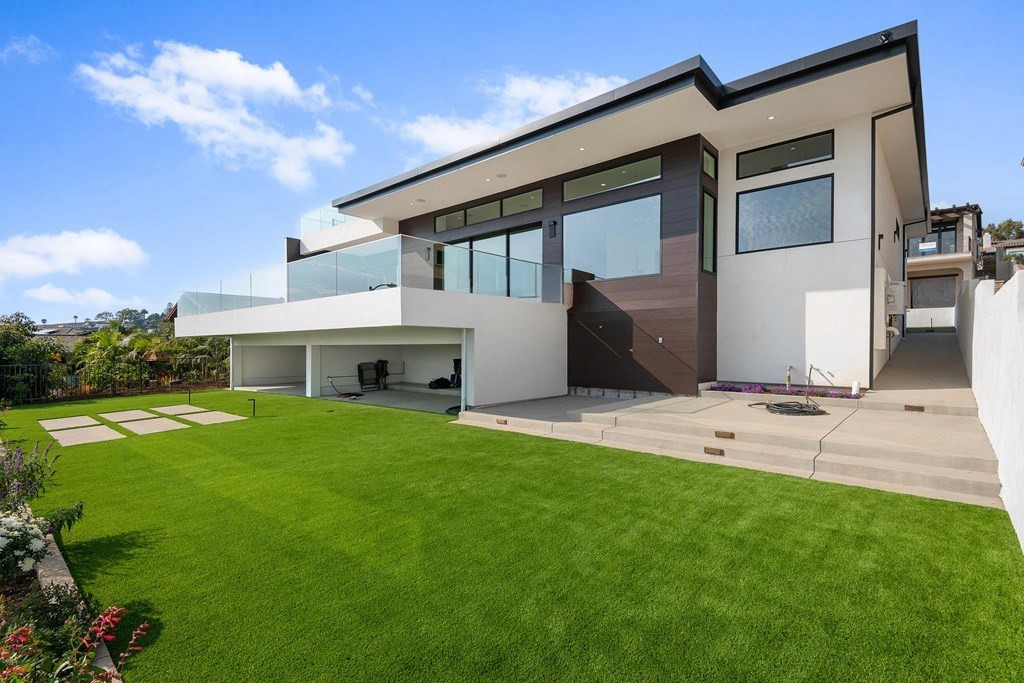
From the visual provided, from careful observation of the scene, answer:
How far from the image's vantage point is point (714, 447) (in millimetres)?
6121

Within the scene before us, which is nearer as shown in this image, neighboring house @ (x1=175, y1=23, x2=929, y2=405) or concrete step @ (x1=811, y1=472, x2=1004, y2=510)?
concrete step @ (x1=811, y1=472, x2=1004, y2=510)

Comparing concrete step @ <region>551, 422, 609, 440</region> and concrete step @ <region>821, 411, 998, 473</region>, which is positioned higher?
concrete step @ <region>821, 411, 998, 473</region>

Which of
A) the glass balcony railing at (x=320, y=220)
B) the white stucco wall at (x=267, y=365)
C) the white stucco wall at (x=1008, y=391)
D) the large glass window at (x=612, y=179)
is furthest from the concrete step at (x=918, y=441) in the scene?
the glass balcony railing at (x=320, y=220)

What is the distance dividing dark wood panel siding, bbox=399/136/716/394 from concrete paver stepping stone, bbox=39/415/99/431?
10.8 metres

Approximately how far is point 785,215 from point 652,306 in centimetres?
347

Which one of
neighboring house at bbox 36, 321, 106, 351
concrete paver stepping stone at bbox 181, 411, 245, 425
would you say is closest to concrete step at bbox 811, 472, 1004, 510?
concrete paver stepping stone at bbox 181, 411, 245, 425

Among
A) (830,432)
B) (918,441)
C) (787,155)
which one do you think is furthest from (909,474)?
(787,155)

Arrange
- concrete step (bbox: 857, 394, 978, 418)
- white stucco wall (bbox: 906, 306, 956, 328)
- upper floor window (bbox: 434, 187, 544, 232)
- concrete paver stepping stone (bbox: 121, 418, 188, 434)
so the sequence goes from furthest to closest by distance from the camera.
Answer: white stucco wall (bbox: 906, 306, 956, 328) → upper floor window (bbox: 434, 187, 544, 232) → concrete paver stepping stone (bbox: 121, 418, 188, 434) → concrete step (bbox: 857, 394, 978, 418)

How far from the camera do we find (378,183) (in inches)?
576

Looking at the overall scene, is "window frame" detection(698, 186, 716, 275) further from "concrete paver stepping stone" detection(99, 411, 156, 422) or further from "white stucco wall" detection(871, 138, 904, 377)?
"concrete paver stepping stone" detection(99, 411, 156, 422)

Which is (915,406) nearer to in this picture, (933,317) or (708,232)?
(708,232)

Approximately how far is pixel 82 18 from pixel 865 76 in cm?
1397

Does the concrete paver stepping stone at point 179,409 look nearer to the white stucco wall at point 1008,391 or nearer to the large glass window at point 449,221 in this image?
the large glass window at point 449,221

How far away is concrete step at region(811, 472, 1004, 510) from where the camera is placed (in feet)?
14.0
